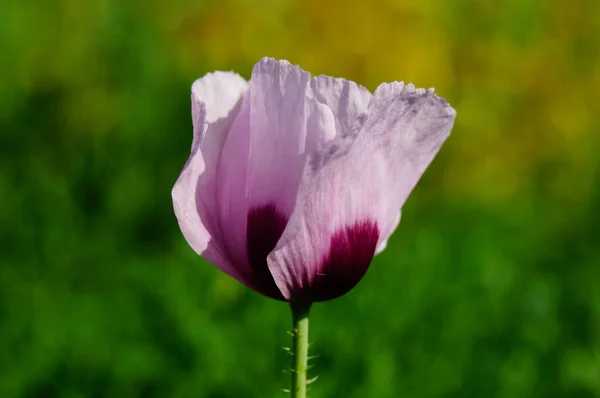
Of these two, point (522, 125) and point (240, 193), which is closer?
point (240, 193)

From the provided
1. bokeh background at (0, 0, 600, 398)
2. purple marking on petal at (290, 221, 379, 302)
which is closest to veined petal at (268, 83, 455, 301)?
purple marking on petal at (290, 221, 379, 302)

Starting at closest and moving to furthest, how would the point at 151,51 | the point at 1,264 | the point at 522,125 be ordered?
the point at 1,264 < the point at 151,51 < the point at 522,125

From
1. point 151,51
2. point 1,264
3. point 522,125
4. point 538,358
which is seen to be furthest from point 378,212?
point 522,125

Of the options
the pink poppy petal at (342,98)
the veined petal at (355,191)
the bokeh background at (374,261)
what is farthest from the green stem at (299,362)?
the bokeh background at (374,261)

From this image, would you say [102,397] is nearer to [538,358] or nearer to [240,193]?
[538,358]

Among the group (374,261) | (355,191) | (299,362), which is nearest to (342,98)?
(355,191)

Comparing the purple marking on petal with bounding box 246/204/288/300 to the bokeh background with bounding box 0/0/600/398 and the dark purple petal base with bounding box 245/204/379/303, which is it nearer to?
the dark purple petal base with bounding box 245/204/379/303

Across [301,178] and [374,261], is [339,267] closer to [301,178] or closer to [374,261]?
[301,178]

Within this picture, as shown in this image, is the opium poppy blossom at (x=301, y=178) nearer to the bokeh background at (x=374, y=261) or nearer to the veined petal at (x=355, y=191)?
the veined petal at (x=355, y=191)
